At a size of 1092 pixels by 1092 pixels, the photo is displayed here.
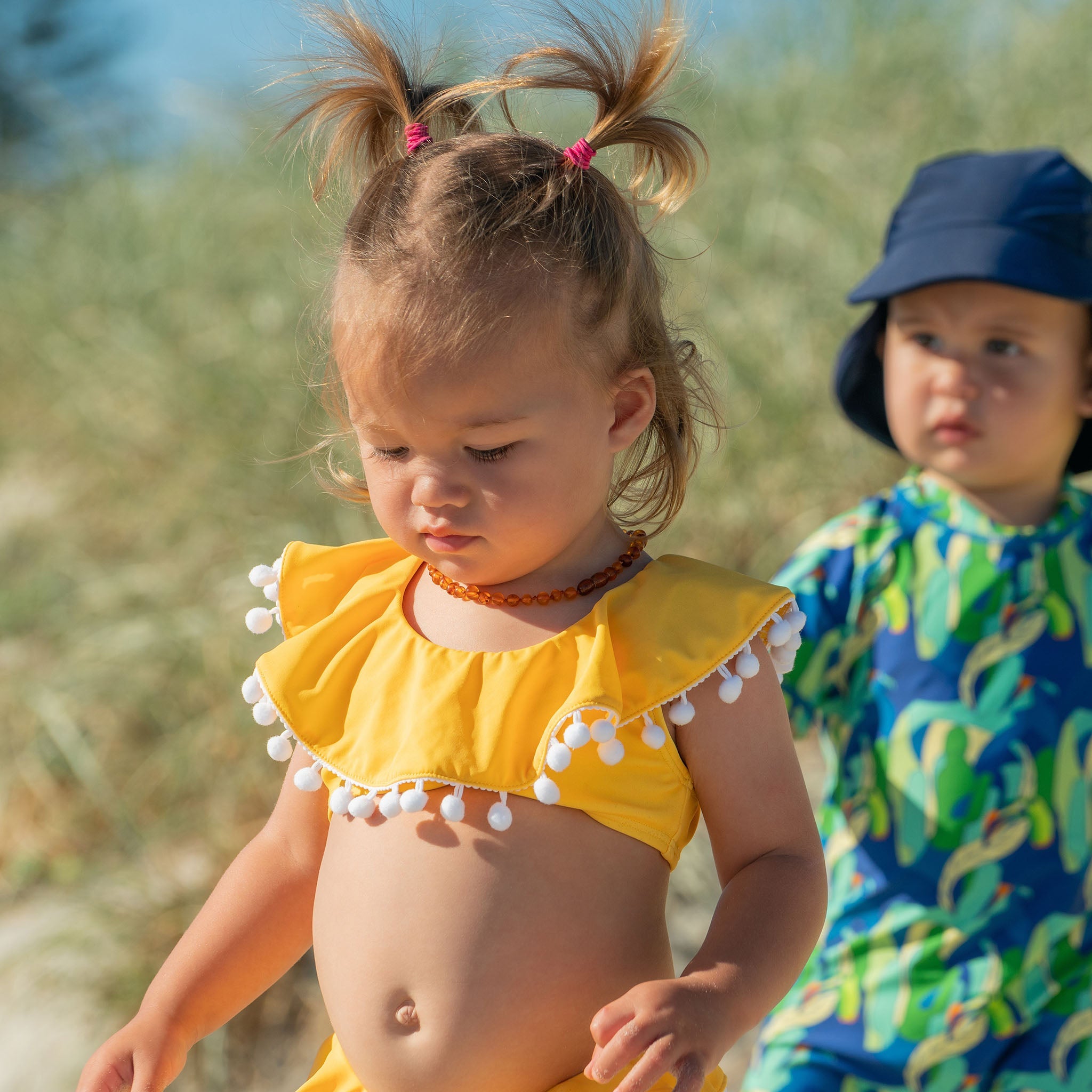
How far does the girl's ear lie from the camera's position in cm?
136

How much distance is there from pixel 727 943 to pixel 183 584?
286 cm

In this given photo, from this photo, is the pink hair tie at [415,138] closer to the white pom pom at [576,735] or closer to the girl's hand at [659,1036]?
the white pom pom at [576,735]

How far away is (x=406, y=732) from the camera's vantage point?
4.28 ft

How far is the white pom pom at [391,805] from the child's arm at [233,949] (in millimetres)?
216

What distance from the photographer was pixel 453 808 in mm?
1241

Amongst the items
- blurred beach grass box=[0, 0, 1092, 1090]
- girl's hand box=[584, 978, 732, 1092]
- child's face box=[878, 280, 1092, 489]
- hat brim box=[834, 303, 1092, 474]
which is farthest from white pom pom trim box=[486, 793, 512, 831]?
hat brim box=[834, 303, 1092, 474]

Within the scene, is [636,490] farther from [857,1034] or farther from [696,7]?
[857,1034]

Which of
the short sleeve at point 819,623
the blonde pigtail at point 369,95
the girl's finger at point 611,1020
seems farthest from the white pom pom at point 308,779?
the short sleeve at point 819,623

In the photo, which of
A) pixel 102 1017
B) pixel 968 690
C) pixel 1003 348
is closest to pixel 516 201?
pixel 1003 348

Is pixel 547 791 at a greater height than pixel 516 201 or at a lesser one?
lesser

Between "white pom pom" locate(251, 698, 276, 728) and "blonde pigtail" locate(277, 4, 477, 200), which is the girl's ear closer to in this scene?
"blonde pigtail" locate(277, 4, 477, 200)

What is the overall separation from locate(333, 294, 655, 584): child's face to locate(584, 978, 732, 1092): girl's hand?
48cm

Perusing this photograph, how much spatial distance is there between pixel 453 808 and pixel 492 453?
1.23ft

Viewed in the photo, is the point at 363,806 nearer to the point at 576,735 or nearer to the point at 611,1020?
the point at 576,735
